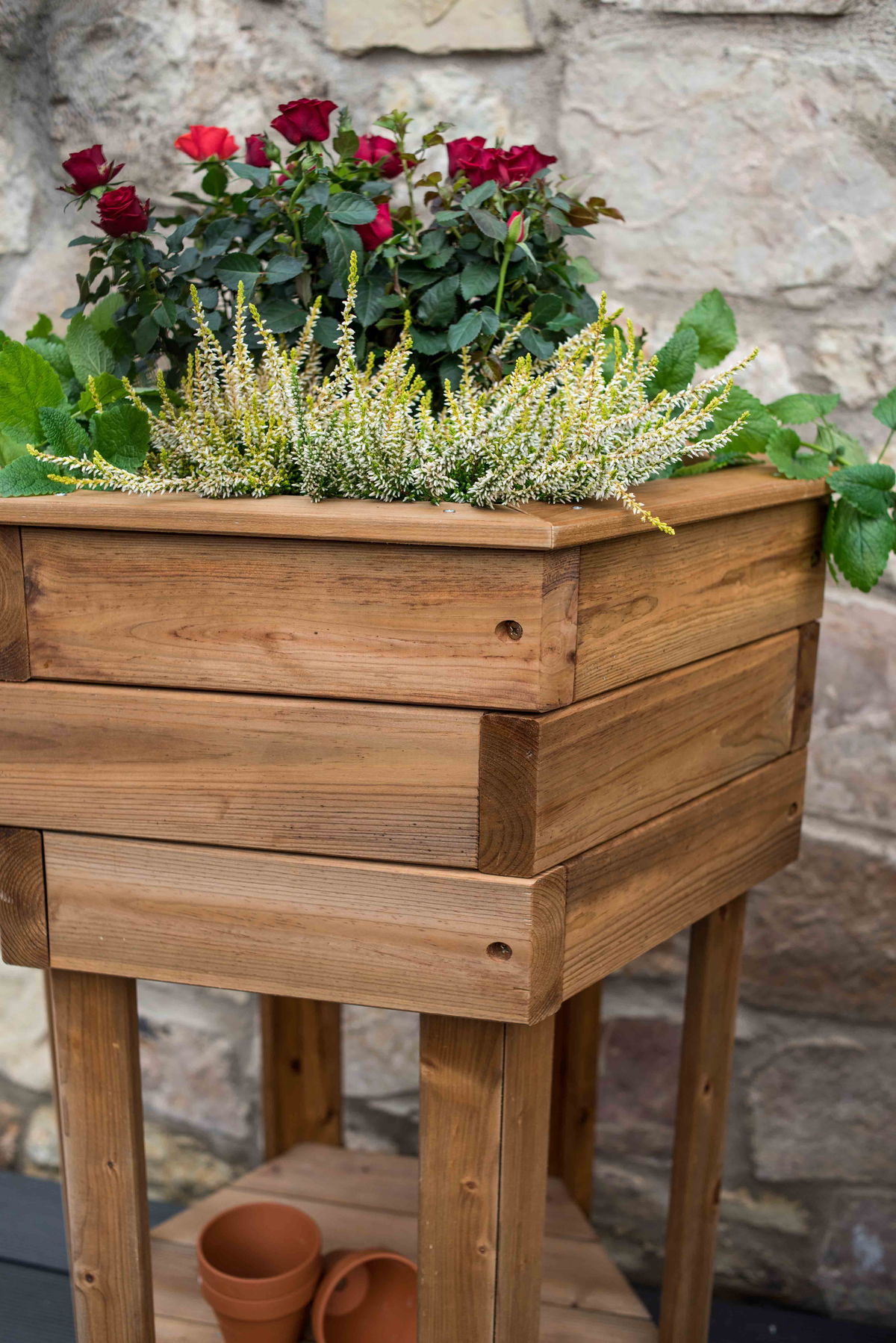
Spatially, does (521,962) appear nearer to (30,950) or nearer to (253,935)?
(253,935)

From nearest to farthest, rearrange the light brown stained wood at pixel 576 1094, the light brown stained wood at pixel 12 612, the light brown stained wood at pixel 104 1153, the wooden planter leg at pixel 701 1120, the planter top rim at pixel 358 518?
the planter top rim at pixel 358 518 < the light brown stained wood at pixel 12 612 < the light brown stained wood at pixel 104 1153 < the wooden planter leg at pixel 701 1120 < the light brown stained wood at pixel 576 1094

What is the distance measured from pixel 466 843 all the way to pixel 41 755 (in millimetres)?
363

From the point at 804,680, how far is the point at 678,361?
1.21 feet

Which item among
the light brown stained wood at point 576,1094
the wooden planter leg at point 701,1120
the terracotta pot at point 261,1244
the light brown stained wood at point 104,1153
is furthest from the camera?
the light brown stained wood at point 576,1094

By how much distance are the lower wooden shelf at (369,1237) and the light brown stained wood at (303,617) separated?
0.91 metres

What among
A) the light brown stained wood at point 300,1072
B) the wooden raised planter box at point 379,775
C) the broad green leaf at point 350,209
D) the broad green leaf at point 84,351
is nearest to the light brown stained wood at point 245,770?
the wooden raised planter box at point 379,775

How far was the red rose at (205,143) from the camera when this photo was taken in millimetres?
1127

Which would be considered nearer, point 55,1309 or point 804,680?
point 804,680

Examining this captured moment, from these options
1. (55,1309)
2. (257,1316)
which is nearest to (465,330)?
(257,1316)

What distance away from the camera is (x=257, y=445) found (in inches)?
35.8

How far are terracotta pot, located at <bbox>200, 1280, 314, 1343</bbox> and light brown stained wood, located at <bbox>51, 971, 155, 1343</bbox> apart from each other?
22cm

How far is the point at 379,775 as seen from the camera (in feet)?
2.81

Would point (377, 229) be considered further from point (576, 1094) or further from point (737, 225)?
point (576, 1094)

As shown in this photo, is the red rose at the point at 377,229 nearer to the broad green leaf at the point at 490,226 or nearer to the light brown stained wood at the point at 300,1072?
the broad green leaf at the point at 490,226
